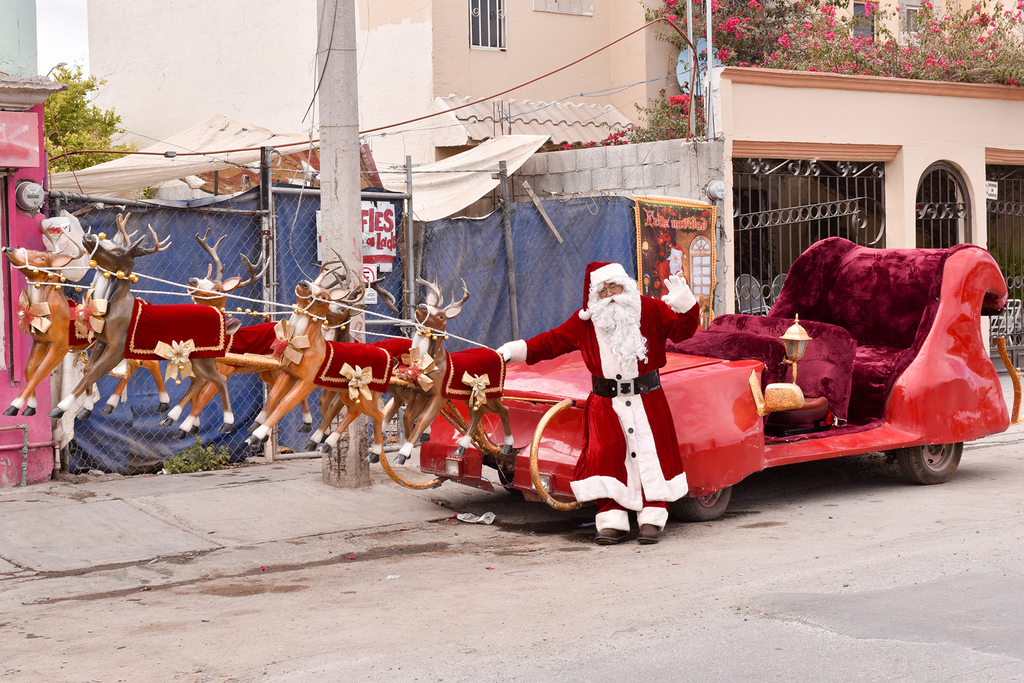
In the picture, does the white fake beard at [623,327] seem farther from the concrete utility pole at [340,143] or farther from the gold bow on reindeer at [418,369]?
the concrete utility pole at [340,143]

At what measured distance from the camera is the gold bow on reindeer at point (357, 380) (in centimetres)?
551

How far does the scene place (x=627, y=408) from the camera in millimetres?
6926

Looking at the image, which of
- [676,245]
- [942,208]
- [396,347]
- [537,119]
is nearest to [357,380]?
[396,347]

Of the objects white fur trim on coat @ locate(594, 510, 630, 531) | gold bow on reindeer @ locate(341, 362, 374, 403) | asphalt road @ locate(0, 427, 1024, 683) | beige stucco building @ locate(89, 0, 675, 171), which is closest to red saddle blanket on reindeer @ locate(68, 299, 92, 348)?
gold bow on reindeer @ locate(341, 362, 374, 403)

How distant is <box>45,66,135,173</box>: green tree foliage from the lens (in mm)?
18000

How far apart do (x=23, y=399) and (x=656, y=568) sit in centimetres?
348

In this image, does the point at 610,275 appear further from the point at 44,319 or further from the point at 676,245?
the point at 676,245

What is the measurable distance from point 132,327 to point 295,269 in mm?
5005

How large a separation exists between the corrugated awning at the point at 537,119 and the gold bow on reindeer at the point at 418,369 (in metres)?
9.52

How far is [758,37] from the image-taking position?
17.5m

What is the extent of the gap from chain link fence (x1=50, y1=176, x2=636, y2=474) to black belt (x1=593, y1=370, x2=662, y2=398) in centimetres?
125

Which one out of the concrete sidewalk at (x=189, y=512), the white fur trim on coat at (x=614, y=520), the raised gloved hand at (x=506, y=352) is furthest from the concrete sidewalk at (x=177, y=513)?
the raised gloved hand at (x=506, y=352)

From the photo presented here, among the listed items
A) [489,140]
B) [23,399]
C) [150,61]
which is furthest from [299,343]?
[150,61]

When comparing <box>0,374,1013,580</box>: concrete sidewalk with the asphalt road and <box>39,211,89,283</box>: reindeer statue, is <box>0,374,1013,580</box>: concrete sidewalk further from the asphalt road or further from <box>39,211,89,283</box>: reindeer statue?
<box>39,211,89,283</box>: reindeer statue
